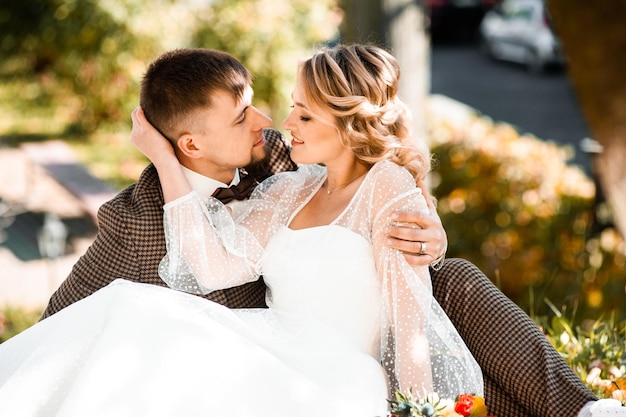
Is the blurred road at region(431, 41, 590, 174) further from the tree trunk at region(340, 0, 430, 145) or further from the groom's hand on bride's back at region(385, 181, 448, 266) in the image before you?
the groom's hand on bride's back at region(385, 181, 448, 266)

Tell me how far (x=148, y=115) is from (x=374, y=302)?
102cm

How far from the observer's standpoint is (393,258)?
9.14ft

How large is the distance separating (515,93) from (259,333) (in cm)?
1217

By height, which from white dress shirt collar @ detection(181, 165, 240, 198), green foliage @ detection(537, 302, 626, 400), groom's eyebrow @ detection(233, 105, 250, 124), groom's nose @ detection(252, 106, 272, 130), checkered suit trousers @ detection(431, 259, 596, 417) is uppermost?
groom's eyebrow @ detection(233, 105, 250, 124)

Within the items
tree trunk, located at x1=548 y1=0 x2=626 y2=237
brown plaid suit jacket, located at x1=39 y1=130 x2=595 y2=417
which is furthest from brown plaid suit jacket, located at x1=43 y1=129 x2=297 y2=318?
tree trunk, located at x1=548 y1=0 x2=626 y2=237

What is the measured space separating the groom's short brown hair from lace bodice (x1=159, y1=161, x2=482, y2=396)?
321 mm

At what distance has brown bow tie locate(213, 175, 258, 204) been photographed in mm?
3152

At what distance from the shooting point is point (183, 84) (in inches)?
120

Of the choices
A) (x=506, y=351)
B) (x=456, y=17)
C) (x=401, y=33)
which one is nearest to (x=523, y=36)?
(x=456, y=17)

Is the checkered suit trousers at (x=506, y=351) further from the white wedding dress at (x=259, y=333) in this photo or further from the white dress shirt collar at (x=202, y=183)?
the white dress shirt collar at (x=202, y=183)

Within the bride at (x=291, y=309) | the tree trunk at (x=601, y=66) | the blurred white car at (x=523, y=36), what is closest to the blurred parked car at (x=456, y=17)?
the blurred white car at (x=523, y=36)

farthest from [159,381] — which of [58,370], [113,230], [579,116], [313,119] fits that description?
[579,116]

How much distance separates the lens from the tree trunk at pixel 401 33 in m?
4.96

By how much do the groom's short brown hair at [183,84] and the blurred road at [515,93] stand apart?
681 cm
